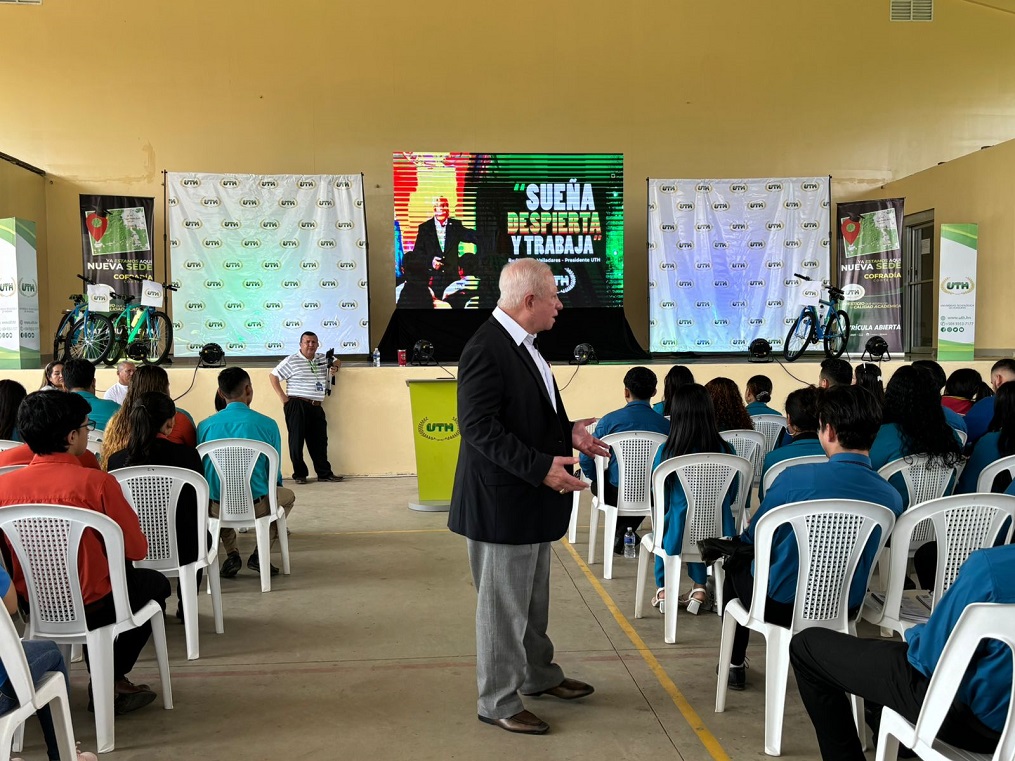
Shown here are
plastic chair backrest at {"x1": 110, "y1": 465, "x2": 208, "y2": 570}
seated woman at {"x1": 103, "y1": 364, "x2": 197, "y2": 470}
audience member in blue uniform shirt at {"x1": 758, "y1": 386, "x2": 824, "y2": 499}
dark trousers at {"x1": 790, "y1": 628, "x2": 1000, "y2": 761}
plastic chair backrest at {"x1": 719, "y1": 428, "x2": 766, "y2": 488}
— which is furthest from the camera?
plastic chair backrest at {"x1": 719, "y1": 428, "x2": 766, "y2": 488}

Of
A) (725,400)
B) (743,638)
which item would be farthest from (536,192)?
(743,638)

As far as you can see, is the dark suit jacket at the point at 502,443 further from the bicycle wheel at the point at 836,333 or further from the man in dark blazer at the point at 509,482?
the bicycle wheel at the point at 836,333

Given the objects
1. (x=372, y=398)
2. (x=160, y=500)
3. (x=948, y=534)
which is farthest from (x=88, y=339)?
(x=948, y=534)

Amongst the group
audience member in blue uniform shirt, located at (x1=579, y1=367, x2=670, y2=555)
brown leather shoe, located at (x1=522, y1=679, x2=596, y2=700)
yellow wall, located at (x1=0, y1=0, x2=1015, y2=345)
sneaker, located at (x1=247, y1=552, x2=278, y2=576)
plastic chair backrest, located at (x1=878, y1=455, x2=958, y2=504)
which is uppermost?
yellow wall, located at (x1=0, y1=0, x2=1015, y2=345)

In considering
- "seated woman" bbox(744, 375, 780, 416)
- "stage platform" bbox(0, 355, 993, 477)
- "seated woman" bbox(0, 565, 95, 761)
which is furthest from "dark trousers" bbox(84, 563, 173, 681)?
"stage platform" bbox(0, 355, 993, 477)

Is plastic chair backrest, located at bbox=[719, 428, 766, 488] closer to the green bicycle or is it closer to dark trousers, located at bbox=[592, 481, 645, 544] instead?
dark trousers, located at bbox=[592, 481, 645, 544]

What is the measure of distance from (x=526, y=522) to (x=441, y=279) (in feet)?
24.3

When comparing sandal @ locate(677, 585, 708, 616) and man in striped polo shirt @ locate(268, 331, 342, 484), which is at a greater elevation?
man in striped polo shirt @ locate(268, 331, 342, 484)

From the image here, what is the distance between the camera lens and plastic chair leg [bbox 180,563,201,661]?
3.44 metres

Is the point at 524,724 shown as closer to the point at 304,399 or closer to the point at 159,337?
the point at 304,399

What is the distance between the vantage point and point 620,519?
4953 millimetres

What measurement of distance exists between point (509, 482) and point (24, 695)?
1.40 m

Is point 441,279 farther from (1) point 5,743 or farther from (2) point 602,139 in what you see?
(1) point 5,743

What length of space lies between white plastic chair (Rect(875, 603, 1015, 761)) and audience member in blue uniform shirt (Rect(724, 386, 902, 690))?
69cm
